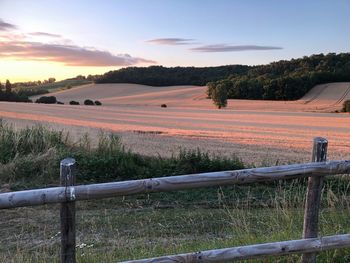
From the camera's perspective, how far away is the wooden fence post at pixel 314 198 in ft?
13.5

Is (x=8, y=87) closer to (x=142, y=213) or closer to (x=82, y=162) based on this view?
(x=82, y=162)

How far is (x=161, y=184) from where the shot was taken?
3604 millimetres

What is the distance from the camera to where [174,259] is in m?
3.63

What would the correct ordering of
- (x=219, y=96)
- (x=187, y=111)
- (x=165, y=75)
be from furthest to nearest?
(x=165, y=75) < (x=219, y=96) < (x=187, y=111)

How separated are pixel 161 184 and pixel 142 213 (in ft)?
16.9

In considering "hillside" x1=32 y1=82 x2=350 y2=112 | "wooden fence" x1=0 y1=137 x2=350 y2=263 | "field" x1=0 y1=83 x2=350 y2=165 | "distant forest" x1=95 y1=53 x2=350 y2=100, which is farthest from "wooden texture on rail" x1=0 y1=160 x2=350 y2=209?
"distant forest" x1=95 y1=53 x2=350 y2=100

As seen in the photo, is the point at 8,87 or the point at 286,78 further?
the point at 8,87

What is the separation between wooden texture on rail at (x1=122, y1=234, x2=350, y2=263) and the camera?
3.65 meters

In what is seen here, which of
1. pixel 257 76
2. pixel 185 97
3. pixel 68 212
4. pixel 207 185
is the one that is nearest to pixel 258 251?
pixel 207 185

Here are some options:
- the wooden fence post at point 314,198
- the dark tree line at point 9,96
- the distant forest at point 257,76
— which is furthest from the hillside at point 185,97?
the wooden fence post at point 314,198

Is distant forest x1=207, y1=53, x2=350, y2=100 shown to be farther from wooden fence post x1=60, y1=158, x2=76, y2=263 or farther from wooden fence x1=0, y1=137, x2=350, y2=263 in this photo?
wooden fence post x1=60, y1=158, x2=76, y2=263

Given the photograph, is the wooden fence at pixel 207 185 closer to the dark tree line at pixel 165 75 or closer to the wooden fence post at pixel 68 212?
the wooden fence post at pixel 68 212

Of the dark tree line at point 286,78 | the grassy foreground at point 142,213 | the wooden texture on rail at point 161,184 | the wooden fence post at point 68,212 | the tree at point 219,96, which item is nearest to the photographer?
the wooden texture on rail at point 161,184

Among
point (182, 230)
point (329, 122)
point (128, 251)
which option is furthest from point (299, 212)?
point (329, 122)
